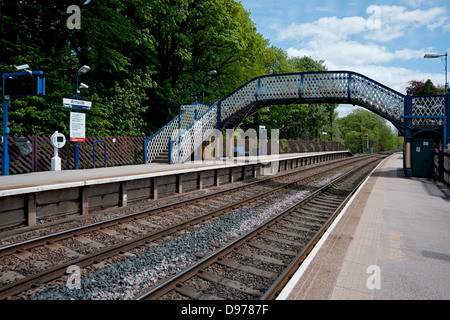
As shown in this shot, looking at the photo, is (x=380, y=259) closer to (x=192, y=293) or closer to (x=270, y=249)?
(x=270, y=249)

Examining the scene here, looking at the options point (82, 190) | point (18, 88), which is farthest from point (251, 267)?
point (18, 88)

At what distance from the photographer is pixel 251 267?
4691 millimetres

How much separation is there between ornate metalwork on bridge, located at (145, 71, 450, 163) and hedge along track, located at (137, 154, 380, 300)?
8796mm

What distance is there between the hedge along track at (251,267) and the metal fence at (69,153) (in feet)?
31.9

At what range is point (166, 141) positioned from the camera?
16.2m

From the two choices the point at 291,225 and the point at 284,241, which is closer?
the point at 284,241

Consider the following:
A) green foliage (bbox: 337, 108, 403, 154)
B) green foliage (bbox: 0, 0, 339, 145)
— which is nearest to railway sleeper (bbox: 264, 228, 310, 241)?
green foliage (bbox: 0, 0, 339, 145)

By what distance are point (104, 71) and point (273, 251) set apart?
655 inches

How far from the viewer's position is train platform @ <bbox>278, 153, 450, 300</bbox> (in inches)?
138

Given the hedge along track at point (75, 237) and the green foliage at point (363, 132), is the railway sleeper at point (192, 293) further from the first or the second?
the green foliage at point (363, 132)

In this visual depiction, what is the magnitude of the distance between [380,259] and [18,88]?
11.9 metres

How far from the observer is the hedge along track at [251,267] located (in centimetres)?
381

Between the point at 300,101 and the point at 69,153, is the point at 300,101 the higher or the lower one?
the higher one

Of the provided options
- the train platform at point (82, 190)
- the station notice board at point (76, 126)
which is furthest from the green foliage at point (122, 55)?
the train platform at point (82, 190)
